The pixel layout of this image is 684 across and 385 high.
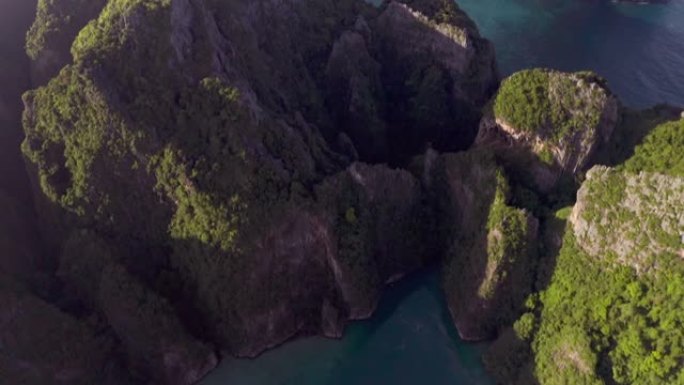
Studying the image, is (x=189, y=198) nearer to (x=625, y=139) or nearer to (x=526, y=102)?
(x=526, y=102)

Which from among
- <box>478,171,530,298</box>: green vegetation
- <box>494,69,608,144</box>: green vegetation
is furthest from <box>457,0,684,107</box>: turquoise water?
<box>478,171,530,298</box>: green vegetation

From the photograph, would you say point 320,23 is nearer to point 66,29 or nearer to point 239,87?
point 239,87

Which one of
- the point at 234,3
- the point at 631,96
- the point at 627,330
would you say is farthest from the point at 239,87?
the point at 631,96

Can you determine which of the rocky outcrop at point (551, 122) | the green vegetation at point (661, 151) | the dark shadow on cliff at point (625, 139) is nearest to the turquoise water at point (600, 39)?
the dark shadow on cliff at point (625, 139)

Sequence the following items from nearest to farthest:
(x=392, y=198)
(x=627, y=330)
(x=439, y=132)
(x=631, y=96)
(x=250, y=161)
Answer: (x=627, y=330)
(x=250, y=161)
(x=392, y=198)
(x=439, y=132)
(x=631, y=96)

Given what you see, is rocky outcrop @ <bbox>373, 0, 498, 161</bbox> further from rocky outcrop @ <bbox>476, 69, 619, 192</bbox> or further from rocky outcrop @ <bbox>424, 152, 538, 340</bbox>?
rocky outcrop @ <bbox>424, 152, 538, 340</bbox>

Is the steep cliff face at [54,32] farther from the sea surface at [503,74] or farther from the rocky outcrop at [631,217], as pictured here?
the rocky outcrop at [631,217]
